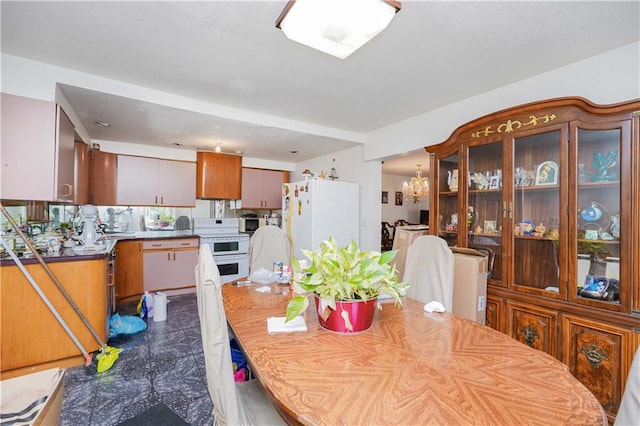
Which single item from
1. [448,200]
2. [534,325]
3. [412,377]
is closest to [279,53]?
[448,200]

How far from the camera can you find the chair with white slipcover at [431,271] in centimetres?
178

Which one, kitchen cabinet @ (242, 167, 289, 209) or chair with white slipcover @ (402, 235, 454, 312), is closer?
chair with white slipcover @ (402, 235, 454, 312)

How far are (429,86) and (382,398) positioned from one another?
8.21 ft

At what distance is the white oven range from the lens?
15.0 feet

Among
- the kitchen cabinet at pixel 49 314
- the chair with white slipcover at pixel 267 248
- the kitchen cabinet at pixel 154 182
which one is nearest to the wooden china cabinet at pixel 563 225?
the chair with white slipcover at pixel 267 248

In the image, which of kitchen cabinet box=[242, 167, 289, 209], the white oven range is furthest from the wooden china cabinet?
kitchen cabinet box=[242, 167, 289, 209]

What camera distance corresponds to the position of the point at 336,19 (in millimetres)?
1251

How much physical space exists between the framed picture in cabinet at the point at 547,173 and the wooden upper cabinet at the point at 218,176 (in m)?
4.18

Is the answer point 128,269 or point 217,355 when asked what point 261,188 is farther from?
point 217,355

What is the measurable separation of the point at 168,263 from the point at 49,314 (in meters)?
1.96

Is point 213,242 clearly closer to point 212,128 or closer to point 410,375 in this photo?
point 212,128

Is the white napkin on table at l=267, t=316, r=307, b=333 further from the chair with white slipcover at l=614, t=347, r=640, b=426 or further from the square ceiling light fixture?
the square ceiling light fixture

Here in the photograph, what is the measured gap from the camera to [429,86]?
2541mm

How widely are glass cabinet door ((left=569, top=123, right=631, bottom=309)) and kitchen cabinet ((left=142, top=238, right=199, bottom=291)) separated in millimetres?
4376
